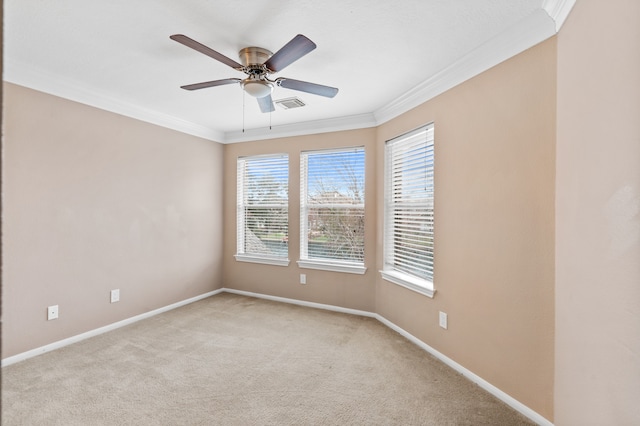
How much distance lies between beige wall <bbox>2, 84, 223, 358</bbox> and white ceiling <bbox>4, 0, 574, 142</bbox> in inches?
14.7

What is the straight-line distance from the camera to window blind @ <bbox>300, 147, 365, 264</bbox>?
4.08 metres

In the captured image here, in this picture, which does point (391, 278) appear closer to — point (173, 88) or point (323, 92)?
point (323, 92)

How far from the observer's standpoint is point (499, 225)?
2.34 metres

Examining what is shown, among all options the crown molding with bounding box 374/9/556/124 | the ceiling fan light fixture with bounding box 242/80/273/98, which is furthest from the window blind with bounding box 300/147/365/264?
the ceiling fan light fixture with bounding box 242/80/273/98

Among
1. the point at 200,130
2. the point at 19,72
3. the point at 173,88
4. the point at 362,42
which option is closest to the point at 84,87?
the point at 19,72

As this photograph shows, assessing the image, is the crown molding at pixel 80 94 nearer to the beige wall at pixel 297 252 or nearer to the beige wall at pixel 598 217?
the beige wall at pixel 297 252

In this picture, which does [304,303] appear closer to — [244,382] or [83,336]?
[244,382]

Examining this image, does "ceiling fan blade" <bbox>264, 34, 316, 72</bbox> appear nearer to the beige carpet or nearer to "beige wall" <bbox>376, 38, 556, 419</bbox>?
"beige wall" <bbox>376, 38, 556, 419</bbox>

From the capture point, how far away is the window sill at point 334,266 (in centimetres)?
402

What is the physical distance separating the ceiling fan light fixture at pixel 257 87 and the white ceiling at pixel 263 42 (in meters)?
0.25

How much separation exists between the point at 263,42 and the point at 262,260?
117 inches

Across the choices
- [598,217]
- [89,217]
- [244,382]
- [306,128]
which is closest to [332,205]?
[306,128]

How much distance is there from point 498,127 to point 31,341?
4110 mm

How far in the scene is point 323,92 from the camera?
2607 mm
